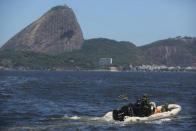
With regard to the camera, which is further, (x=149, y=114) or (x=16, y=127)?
(x=149, y=114)

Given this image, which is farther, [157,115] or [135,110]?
[157,115]

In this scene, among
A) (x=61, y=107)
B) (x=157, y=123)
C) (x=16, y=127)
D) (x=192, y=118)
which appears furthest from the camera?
(x=61, y=107)

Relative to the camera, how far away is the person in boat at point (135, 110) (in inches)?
1410

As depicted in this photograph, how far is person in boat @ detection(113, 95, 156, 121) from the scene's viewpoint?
35812 mm

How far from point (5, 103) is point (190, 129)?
2543 centimetres

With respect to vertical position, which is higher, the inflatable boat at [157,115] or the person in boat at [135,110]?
the person in boat at [135,110]

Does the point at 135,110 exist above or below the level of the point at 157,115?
above

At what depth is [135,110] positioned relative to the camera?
36.9 meters

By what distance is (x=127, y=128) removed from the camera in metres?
33.1

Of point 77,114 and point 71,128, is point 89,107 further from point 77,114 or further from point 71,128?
point 71,128

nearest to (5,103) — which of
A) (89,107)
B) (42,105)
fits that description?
A: (42,105)

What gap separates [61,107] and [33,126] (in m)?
13.2

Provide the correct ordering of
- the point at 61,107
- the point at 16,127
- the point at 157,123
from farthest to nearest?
the point at 61,107 → the point at 157,123 → the point at 16,127

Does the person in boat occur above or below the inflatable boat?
above
